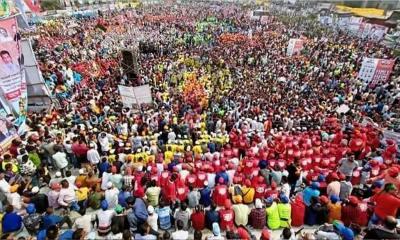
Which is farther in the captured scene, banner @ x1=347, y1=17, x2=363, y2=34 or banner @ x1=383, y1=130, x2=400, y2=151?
banner @ x1=347, y1=17, x2=363, y2=34

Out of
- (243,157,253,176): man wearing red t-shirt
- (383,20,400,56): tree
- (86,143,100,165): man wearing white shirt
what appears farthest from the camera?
(383,20,400,56): tree

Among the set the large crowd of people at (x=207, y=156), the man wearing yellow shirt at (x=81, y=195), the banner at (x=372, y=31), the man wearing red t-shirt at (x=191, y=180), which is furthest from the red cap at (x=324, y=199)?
the banner at (x=372, y=31)

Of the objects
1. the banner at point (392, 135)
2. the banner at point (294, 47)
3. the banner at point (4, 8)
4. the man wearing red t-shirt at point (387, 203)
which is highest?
the banner at point (4, 8)

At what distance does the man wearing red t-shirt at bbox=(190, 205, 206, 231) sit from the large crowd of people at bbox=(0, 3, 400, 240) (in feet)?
0.07

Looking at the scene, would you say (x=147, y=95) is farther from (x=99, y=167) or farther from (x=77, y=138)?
(x=99, y=167)

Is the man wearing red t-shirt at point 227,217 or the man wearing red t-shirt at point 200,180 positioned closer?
the man wearing red t-shirt at point 227,217

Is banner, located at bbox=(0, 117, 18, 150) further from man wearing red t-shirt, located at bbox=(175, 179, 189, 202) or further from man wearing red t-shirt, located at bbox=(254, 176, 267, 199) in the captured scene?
man wearing red t-shirt, located at bbox=(254, 176, 267, 199)

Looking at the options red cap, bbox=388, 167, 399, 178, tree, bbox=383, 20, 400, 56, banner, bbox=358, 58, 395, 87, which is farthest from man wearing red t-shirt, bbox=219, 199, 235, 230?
tree, bbox=383, 20, 400, 56

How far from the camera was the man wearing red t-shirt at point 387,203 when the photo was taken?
5.88 m

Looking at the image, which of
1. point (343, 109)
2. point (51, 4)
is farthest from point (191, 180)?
point (51, 4)

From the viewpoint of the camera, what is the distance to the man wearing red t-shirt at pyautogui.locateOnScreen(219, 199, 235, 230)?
6121mm

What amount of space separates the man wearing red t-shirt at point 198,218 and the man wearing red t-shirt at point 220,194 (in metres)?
0.66

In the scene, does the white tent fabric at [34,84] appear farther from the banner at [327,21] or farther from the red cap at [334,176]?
the banner at [327,21]

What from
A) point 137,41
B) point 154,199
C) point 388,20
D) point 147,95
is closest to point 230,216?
point 154,199
